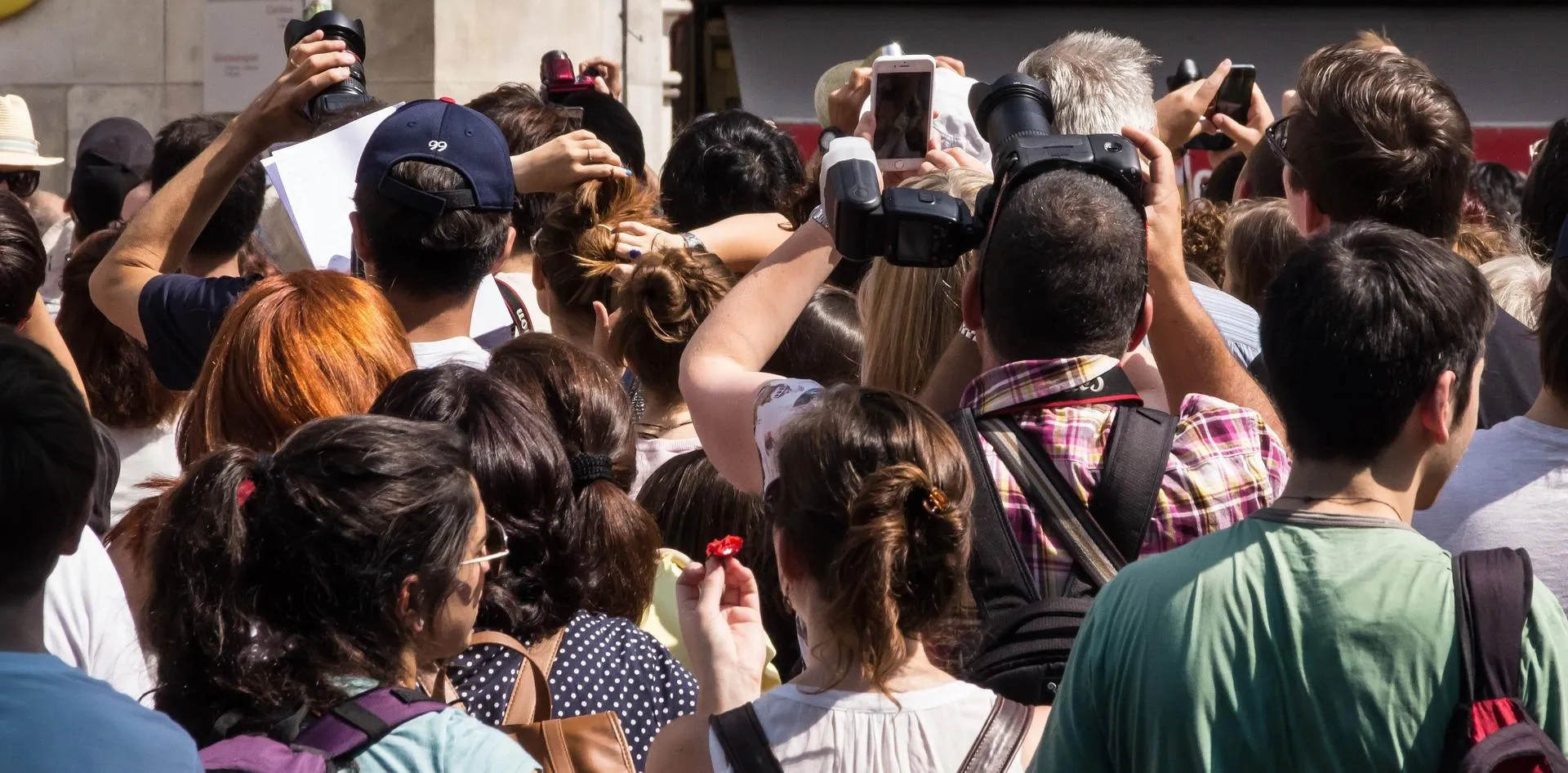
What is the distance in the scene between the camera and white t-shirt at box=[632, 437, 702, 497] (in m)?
3.40

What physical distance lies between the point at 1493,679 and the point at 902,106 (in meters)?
1.77


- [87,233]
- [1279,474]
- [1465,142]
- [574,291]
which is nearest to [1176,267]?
[1279,474]

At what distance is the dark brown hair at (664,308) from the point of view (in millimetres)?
3453

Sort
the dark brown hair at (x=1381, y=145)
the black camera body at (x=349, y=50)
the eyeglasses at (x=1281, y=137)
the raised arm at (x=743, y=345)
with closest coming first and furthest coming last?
A: the raised arm at (x=743, y=345) < the dark brown hair at (x=1381, y=145) < the eyeglasses at (x=1281, y=137) < the black camera body at (x=349, y=50)

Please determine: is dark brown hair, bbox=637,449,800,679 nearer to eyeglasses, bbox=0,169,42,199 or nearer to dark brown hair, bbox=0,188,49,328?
dark brown hair, bbox=0,188,49,328

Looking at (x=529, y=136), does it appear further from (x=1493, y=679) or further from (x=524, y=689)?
(x=1493, y=679)

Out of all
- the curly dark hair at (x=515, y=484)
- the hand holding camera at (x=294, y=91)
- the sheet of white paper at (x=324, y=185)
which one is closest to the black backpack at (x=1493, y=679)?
the curly dark hair at (x=515, y=484)

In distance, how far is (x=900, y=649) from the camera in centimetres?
196

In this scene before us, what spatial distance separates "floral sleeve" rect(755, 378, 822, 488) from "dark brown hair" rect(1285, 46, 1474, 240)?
135 cm

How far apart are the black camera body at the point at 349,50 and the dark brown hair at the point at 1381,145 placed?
1.88 metres

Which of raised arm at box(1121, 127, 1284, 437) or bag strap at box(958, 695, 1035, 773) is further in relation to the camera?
raised arm at box(1121, 127, 1284, 437)

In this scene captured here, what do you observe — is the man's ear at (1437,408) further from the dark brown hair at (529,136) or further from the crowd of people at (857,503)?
the dark brown hair at (529,136)

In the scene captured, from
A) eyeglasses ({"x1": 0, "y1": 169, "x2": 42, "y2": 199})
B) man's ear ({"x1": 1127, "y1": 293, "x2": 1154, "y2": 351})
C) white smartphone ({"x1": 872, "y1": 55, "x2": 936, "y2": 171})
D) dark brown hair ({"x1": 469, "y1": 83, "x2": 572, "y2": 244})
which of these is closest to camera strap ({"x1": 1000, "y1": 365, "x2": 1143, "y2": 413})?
man's ear ({"x1": 1127, "y1": 293, "x2": 1154, "y2": 351})

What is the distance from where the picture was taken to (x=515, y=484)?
2.29 metres
